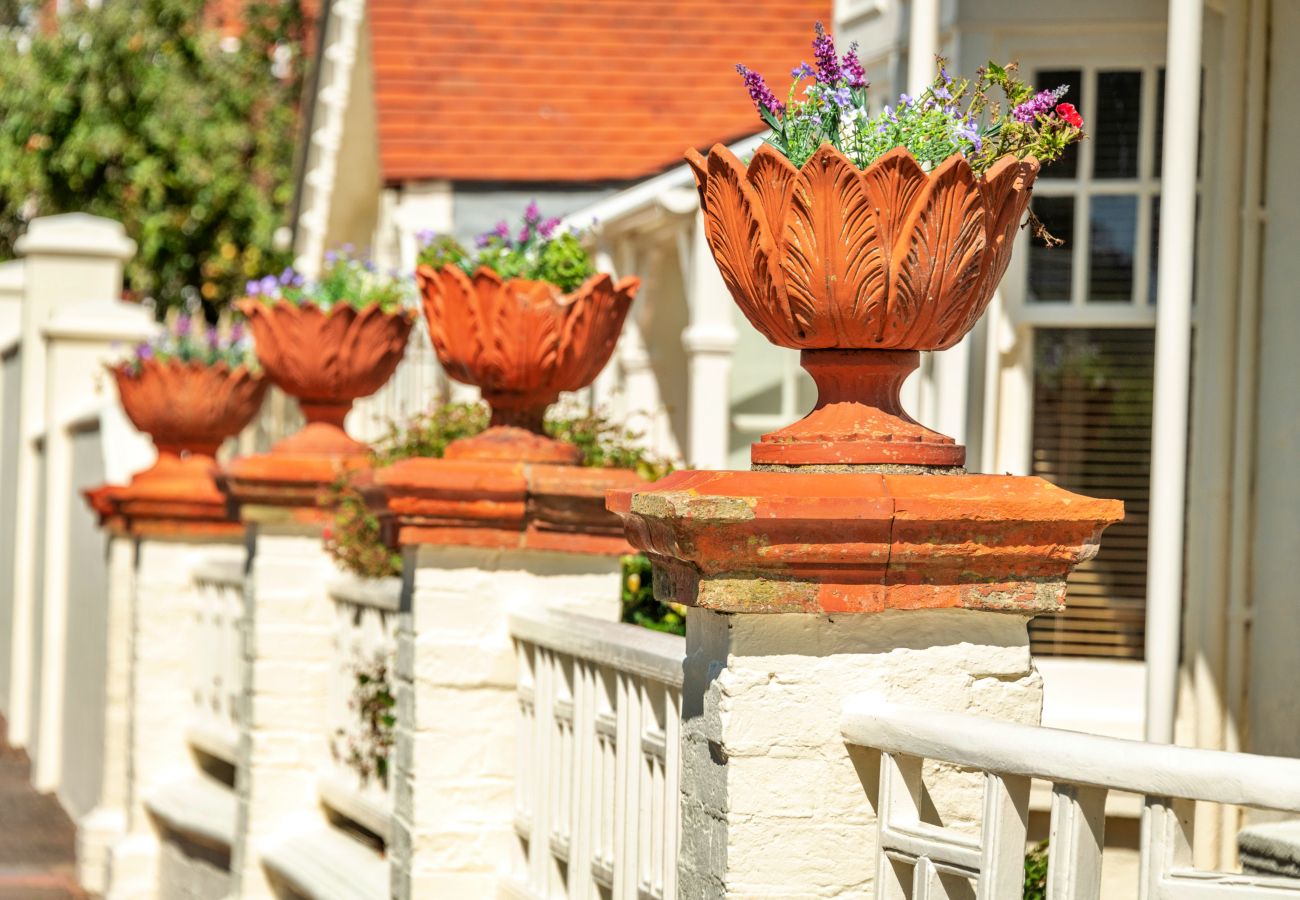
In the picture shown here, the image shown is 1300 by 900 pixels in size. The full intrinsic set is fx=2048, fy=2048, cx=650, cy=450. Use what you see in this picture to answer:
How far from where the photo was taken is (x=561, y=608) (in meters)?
4.93

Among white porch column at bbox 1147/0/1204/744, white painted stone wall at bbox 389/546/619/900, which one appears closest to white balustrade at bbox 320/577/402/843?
Answer: white painted stone wall at bbox 389/546/619/900

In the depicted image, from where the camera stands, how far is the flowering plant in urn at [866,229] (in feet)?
10.2

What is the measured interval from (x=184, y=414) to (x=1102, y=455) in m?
3.73

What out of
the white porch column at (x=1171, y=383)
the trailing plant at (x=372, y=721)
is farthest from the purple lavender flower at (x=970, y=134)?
the trailing plant at (x=372, y=721)

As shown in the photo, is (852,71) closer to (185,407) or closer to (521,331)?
(521,331)

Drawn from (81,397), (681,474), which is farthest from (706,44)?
(681,474)

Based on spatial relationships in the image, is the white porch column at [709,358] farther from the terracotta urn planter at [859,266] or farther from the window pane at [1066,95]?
the terracotta urn planter at [859,266]

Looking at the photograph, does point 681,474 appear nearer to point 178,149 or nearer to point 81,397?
point 81,397

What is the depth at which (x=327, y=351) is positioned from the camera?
6.35 m

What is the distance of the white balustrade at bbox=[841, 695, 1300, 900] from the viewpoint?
259 cm

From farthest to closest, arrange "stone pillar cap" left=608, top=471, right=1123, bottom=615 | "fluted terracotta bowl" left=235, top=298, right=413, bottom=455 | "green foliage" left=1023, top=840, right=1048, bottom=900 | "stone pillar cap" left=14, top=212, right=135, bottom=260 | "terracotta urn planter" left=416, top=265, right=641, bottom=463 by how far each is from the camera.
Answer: "stone pillar cap" left=14, top=212, right=135, bottom=260 < "fluted terracotta bowl" left=235, top=298, right=413, bottom=455 < "terracotta urn planter" left=416, top=265, right=641, bottom=463 < "green foliage" left=1023, top=840, right=1048, bottom=900 < "stone pillar cap" left=608, top=471, right=1123, bottom=615

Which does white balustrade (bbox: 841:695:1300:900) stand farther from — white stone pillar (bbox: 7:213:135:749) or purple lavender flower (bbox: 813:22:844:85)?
white stone pillar (bbox: 7:213:135:749)

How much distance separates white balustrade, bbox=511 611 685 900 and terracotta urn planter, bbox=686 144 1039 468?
28.3 inches

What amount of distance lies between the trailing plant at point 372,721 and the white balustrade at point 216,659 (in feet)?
3.67
